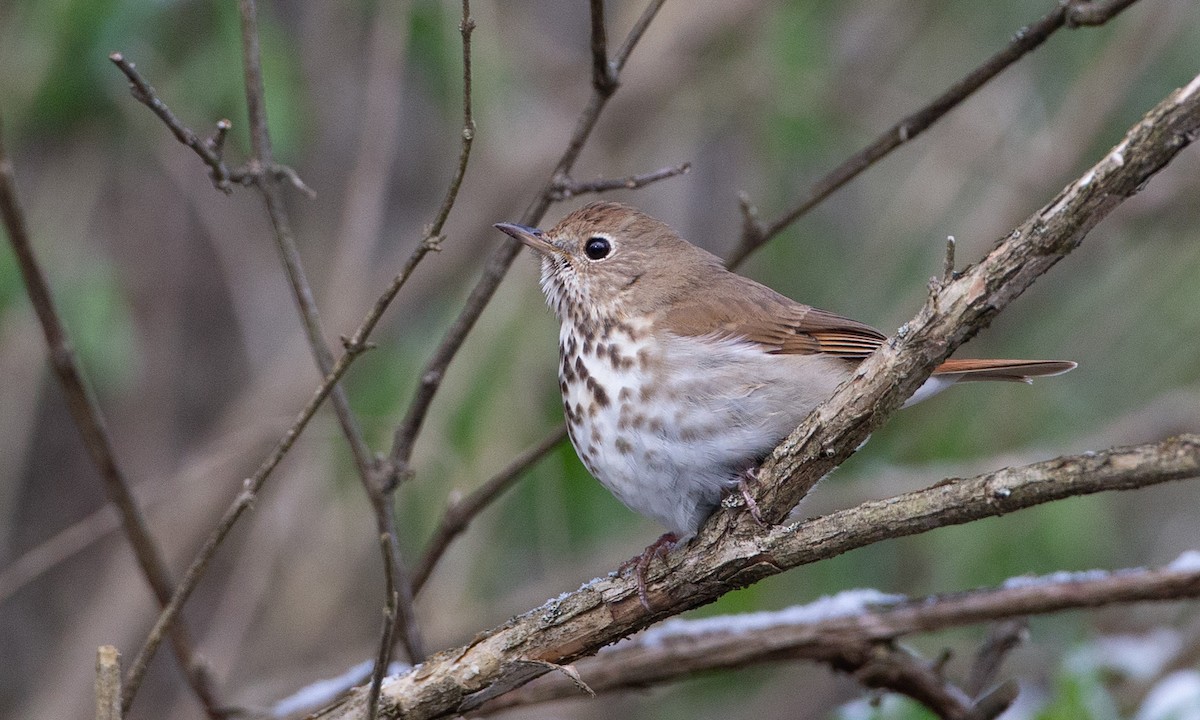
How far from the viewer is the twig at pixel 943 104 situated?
→ 3.23m

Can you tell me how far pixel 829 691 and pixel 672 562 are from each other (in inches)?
144

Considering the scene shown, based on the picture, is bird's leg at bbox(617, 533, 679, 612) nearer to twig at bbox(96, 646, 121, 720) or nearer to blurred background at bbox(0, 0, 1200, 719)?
twig at bbox(96, 646, 121, 720)

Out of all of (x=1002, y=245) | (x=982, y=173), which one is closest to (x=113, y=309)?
(x=1002, y=245)

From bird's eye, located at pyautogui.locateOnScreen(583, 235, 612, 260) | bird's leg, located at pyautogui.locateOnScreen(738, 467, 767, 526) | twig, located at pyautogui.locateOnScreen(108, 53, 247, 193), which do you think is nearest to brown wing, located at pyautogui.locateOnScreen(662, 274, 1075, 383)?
bird's eye, located at pyautogui.locateOnScreen(583, 235, 612, 260)

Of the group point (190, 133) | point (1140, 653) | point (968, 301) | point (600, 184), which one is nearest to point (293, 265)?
point (190, 133)

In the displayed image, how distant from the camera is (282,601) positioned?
602 centimetres

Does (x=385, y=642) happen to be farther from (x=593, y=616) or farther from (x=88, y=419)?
(x=88, y=419)

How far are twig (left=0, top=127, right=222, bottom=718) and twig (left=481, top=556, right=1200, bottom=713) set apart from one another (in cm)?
89

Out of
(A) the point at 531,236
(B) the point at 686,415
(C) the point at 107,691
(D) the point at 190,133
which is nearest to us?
(C) the point at 107,691

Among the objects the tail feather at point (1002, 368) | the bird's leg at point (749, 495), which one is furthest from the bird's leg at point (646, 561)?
the tail feather at point (1002, 368)

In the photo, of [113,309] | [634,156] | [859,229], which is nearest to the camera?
[113,309]

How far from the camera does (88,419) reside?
128 inches

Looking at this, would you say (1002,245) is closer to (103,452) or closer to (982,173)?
(103,452)

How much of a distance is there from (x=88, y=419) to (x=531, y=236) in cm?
128
